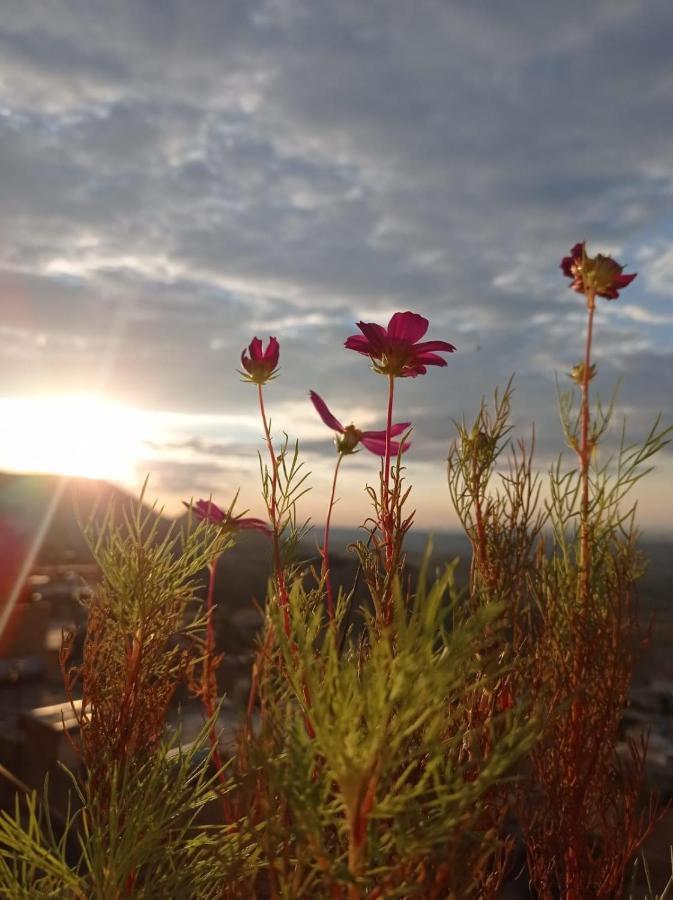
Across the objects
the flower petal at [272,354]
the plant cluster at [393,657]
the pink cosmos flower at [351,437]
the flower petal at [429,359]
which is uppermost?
the flower petal at [272,354]

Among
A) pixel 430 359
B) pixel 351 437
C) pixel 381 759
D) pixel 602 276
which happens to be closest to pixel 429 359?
pixel 430 359

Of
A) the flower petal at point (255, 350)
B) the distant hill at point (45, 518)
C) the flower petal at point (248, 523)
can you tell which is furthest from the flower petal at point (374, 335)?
the distant hill at point (45, 518)

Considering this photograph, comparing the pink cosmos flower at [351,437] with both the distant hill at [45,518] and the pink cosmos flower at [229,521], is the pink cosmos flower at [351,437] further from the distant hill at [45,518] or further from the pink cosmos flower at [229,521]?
the distant hill at [45,518]

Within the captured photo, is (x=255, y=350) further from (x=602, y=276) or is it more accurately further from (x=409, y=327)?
(x=602, y=276)

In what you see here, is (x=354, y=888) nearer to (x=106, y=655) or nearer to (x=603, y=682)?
(x=603, y=682)

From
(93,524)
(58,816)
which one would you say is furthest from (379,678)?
(58,816)

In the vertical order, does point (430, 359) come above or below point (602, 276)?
below

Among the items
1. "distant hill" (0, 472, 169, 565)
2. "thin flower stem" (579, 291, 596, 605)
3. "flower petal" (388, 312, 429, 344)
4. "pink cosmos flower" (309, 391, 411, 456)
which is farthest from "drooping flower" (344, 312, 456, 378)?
"distant hill" (0, 472, 169, 565)
